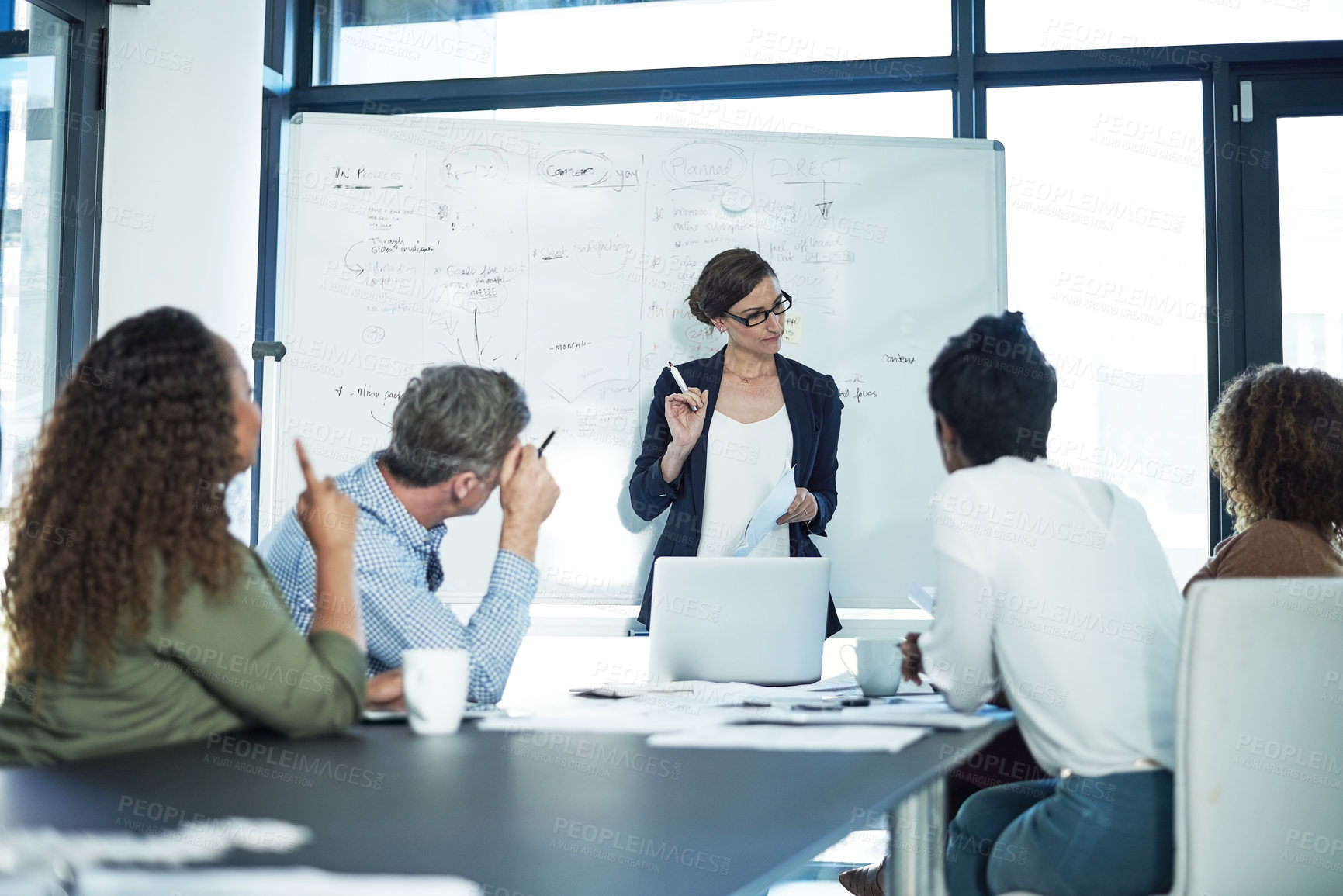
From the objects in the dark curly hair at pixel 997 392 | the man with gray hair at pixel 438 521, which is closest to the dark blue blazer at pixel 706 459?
the man with gray hair at pixel 438 521

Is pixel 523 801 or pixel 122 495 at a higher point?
pixel 122 495

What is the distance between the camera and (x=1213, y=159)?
3443 millimetres

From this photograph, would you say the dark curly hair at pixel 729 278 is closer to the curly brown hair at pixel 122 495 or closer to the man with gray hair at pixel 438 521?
the man with gray hair at pixel 438 521

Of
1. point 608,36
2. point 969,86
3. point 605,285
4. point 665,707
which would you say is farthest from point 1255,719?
point 608,36

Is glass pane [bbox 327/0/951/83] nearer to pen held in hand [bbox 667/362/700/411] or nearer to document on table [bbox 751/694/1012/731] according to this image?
pen held in hand [bbox 667/362/700/411]

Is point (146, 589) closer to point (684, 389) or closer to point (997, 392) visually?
point (997, 392)

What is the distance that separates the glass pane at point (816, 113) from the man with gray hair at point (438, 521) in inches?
81.9

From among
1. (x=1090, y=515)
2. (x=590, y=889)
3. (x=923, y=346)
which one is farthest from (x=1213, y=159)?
(x=590, y=889)

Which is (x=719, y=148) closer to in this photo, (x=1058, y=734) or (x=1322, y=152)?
(x=1322, y=152)

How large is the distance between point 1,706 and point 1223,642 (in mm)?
1327

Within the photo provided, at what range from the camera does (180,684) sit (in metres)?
1.19

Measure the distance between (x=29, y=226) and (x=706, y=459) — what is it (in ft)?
6.43

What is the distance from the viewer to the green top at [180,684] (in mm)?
1132

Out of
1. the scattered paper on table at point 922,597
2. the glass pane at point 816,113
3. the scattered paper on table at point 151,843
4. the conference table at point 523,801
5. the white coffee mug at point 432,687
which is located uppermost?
the glass pane at point 816,113
